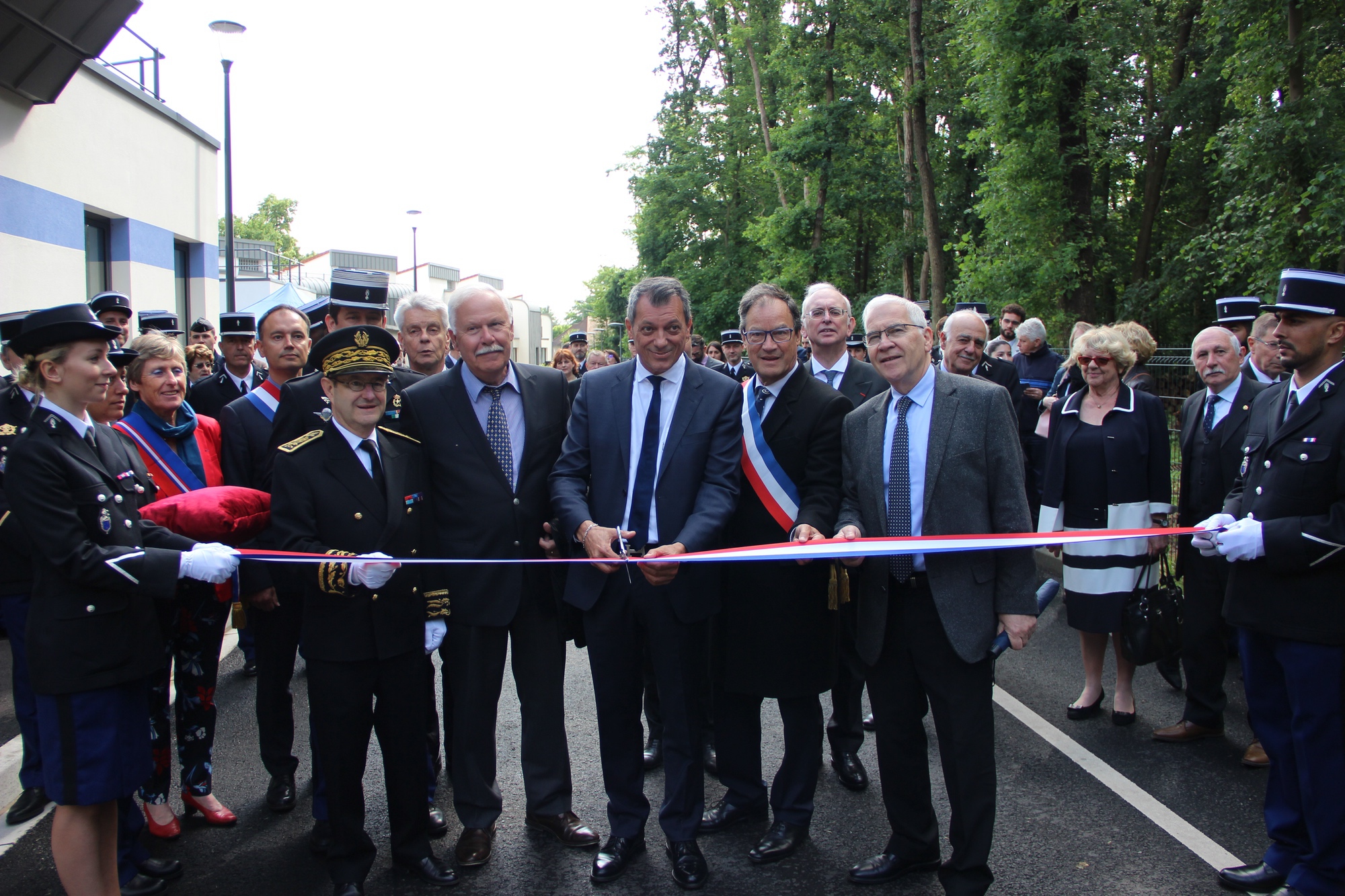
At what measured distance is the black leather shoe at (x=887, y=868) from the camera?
11.7 ft

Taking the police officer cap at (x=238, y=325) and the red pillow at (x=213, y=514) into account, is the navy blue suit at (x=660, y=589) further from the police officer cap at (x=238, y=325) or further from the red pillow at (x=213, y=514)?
the police officer cap at (x=238, y=325)

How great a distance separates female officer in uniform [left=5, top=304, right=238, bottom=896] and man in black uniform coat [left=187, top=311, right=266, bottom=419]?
2546 millimetres

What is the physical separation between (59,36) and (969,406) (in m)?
11.3

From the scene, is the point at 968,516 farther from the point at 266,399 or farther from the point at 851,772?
the point at 266,399

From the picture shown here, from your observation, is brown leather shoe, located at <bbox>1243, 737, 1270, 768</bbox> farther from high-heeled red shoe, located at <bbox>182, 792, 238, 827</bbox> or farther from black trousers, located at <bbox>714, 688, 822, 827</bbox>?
high-heeled red shoe, located at <bbox>182, 792, 238, 827</bbox>

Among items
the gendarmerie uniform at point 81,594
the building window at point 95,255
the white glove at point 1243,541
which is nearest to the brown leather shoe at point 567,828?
the gendarmerie uniform at point 81,594

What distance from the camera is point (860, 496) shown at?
378cm

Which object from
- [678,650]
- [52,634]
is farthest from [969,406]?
[52,634]

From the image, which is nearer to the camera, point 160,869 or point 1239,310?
point 160,869

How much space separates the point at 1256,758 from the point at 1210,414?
1786 millimetres

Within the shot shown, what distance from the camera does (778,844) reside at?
12.4ft

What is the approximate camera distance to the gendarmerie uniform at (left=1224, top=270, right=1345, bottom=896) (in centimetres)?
327

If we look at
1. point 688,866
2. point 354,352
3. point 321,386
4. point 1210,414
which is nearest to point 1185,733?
point 1210,414

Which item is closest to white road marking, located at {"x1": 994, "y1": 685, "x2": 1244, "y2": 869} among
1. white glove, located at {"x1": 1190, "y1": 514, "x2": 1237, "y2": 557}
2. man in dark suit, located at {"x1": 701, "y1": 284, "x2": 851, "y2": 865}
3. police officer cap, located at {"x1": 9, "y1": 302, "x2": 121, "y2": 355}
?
white glove, located at {"x1": 1190, "y1": 514, "x2": 1237, "y2": 557}
